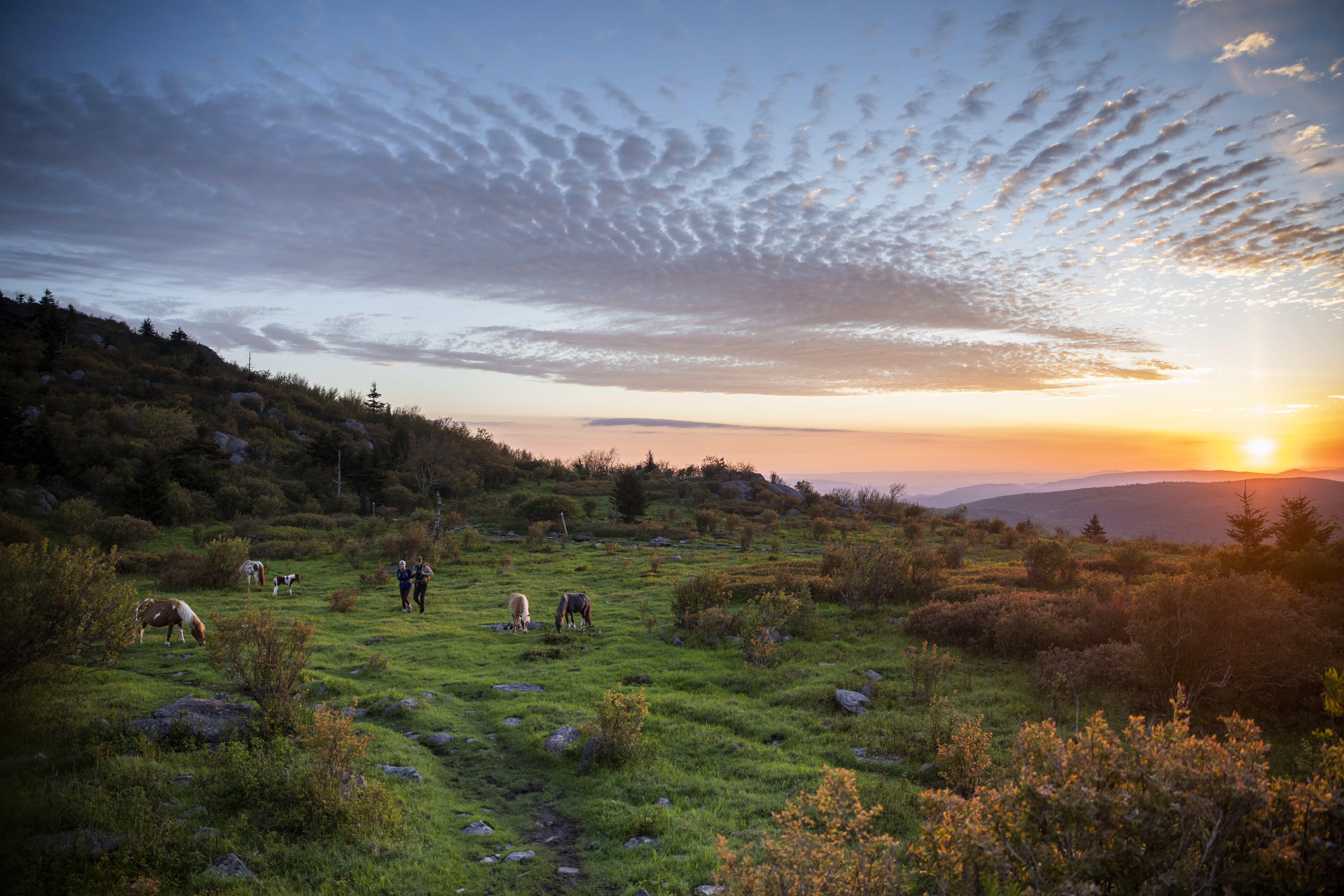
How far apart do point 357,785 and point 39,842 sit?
2803 mm

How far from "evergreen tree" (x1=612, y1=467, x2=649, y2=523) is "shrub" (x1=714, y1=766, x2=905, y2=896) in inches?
1783

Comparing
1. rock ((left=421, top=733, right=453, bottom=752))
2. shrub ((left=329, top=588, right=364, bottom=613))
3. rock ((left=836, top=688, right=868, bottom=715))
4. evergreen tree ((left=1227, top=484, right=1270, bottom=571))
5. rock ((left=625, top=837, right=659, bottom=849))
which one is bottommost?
shrub ((left=329, top=588, right=364, bottom=613))

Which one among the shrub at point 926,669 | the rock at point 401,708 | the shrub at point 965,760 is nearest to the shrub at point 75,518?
the rock at point 401,708

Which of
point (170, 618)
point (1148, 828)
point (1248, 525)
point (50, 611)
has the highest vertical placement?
point (1248, 525)

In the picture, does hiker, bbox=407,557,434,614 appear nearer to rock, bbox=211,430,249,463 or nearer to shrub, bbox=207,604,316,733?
shrub, bbox=207,604,316,733

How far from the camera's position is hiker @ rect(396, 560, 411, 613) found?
21.1 m

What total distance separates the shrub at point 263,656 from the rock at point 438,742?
2.19m

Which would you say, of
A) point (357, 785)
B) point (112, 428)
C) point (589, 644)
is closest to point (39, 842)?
point (357, 785)

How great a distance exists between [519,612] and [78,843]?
13.2 metres

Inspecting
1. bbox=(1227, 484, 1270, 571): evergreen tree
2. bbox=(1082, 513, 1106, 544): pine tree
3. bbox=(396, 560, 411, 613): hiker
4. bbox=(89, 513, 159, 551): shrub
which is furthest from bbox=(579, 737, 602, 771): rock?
bbox=(1082, 513, 1106, 544): pine tree

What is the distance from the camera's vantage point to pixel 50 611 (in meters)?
8.39

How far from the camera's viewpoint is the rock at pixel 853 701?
11617 millimetres

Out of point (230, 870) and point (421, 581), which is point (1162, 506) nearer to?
point (421, 581)

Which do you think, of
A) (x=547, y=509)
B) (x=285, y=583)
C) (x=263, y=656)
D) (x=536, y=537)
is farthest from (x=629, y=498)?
(x=263, y=656)
